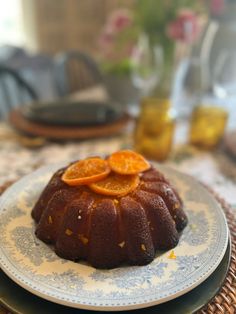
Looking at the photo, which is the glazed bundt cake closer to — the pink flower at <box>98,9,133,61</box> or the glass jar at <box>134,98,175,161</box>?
the glass jar at <box>134,98,175,161</box>

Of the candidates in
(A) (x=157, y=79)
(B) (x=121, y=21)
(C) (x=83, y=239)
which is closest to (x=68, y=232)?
(C) (x=83, y=239)

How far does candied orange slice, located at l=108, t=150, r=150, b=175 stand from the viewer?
0.75 m

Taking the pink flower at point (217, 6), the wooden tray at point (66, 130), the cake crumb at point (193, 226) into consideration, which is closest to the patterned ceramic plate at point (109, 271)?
the cake crumb at point (193, 226)

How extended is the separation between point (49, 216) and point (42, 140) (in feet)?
2.07

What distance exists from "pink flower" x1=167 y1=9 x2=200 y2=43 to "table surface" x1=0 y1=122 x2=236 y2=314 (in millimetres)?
392

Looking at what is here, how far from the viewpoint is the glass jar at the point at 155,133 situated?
1212 mm

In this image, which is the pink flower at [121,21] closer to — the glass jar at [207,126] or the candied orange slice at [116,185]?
the glass jar at [207,126]

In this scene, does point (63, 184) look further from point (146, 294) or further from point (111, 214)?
point (146, 294)

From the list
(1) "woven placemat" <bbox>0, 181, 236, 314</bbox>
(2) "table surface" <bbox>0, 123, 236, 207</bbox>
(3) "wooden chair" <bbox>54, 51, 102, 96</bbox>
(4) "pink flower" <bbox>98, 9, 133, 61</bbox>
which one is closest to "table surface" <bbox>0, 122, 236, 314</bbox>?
(2) "table surface" <bbox>0, 123, 236, 207</bbox>

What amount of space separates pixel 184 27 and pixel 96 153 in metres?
0.65

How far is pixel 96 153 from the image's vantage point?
3.65 ft

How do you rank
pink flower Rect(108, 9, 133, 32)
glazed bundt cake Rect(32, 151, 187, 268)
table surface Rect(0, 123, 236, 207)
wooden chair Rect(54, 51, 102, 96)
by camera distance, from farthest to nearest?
wooden chair Rect(54, 51, 102, 96) < pink flower Rect(108, 9, 133, 32) < table surface Rect(0, 123, 236, 207) < glazed bundt cake Rect(32, 151, 187, 268)

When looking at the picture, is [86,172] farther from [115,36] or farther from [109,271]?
[115,36]

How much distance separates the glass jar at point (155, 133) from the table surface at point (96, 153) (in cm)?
5
